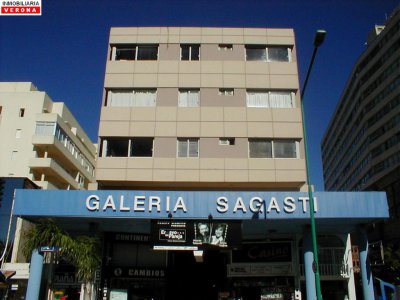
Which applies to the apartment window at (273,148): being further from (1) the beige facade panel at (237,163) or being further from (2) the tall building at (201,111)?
(1) the beige facade panel at (237,163)

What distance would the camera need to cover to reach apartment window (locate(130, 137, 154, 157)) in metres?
24.6

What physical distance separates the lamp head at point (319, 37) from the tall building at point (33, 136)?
149 feet

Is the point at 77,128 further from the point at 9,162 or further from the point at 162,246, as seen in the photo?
the point at 162,246

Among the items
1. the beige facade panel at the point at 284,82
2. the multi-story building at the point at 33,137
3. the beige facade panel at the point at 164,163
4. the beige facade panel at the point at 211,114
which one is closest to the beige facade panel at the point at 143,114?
the beige facade panel at the point at 164,163

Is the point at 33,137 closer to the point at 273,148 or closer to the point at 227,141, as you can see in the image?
the point at 227,141

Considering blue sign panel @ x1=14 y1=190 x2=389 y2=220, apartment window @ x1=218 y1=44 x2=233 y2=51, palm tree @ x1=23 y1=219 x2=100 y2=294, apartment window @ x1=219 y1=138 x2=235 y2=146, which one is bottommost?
palm tree @ x1=23 y1=219 x2=100 y2=294

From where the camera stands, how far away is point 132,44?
2723 cm

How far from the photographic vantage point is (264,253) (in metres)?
22.8

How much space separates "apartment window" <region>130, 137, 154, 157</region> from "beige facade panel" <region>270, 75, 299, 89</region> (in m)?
8.12

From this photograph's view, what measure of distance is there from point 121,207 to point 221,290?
799cm

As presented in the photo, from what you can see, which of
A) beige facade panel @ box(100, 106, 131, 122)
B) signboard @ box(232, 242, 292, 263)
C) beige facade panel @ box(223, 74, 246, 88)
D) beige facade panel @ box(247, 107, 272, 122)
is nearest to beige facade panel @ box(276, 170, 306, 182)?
beige facade panel @ box(247, 107, 272, 122)

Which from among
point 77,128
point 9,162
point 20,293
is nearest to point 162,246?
point 20,293

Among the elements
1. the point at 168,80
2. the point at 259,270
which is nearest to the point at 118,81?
A: the point at 168,80

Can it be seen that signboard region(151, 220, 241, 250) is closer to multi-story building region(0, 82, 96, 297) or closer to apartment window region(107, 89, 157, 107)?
apartment window region(107, 89, 157, 107)
